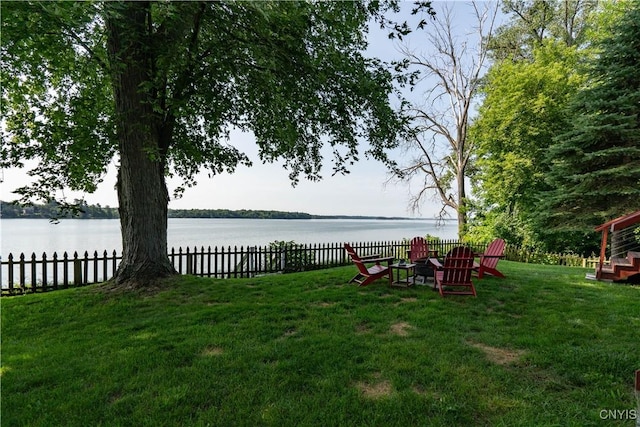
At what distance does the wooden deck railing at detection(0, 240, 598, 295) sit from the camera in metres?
7.62

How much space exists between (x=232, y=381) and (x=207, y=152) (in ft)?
23.4

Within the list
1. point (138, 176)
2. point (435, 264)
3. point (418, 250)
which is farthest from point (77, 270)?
point (418, 250)

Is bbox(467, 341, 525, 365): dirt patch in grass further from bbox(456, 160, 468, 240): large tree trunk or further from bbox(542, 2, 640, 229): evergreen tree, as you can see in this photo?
bbox(456, 160, 468, 240): large tree trunk

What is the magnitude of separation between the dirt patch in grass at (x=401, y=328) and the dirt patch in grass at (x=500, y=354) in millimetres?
761

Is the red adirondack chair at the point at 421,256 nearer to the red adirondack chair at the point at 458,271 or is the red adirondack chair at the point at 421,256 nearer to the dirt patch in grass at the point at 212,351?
the red adirondack chair at the point at 458,271

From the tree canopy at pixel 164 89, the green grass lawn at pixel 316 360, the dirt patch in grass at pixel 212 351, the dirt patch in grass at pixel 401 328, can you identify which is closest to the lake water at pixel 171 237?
the tree canopy at pixel 164 89

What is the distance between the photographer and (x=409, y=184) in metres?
23.3

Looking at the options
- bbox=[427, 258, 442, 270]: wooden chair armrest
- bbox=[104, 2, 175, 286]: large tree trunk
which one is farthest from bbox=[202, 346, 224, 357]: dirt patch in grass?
bbox=[427, 258, 442, 270]: wooden chair armrest

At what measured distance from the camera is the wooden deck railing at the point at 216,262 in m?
7.62

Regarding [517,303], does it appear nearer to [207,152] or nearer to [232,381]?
[232,381]

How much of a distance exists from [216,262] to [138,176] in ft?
13.7

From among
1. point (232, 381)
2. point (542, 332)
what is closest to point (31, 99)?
point (232, 381)

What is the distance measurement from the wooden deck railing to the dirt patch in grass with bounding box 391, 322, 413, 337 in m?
6.57

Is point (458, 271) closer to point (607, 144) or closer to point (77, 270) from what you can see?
point (77, 270)
